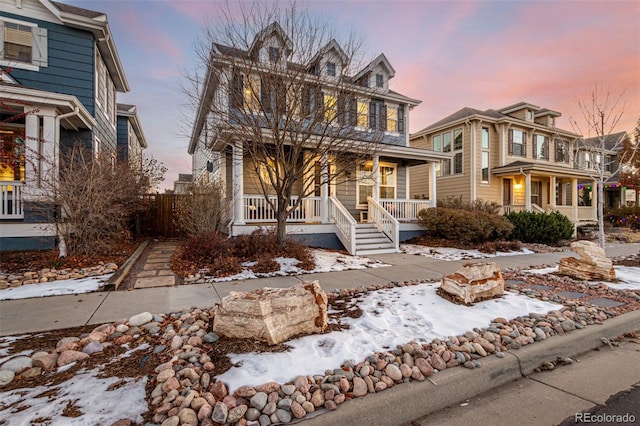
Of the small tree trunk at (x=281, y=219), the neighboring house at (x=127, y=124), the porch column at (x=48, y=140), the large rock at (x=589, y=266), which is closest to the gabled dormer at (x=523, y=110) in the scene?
the large rock at (x=589, y=266)

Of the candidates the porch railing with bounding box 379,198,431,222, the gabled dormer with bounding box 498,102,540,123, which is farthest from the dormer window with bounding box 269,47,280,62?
the gabled dormer with bounding box 498,102,540,123

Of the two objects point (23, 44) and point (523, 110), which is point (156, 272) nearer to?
point (23, 44)

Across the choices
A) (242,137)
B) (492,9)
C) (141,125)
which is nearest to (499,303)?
(242,137)

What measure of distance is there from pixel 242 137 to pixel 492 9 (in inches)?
328

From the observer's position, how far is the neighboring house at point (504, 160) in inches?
656

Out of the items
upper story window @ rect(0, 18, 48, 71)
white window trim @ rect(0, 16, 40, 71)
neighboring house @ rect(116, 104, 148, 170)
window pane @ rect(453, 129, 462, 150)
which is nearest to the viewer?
white window trim @ rect(0, 16, 40, 71)

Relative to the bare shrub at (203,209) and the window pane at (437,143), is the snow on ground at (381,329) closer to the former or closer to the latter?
the bare shrub at (203,209)

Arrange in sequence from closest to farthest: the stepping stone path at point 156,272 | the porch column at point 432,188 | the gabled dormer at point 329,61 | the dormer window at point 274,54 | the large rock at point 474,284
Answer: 1. the large rock at point 474,284
2. the stepping stone path at point 156,272
3. the dormer window at point 274,54
4. the gabled dormer at point 329,61
5. the porch column at point 432,188

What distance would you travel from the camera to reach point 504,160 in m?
17.3

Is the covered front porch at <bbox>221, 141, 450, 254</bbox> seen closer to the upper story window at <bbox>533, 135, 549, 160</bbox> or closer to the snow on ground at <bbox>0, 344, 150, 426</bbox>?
the snow on ground at <bbox>0, 344, 150, 426</bbox>

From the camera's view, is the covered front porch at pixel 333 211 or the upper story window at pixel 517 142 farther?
the upper story window at pixel 517 142

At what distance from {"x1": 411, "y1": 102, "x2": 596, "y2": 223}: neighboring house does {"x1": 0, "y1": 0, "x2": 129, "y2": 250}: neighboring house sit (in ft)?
54.5

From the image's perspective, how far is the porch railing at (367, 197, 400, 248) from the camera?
9.32 meters

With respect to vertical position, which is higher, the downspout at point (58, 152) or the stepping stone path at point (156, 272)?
the downspout at point (58, 152)
